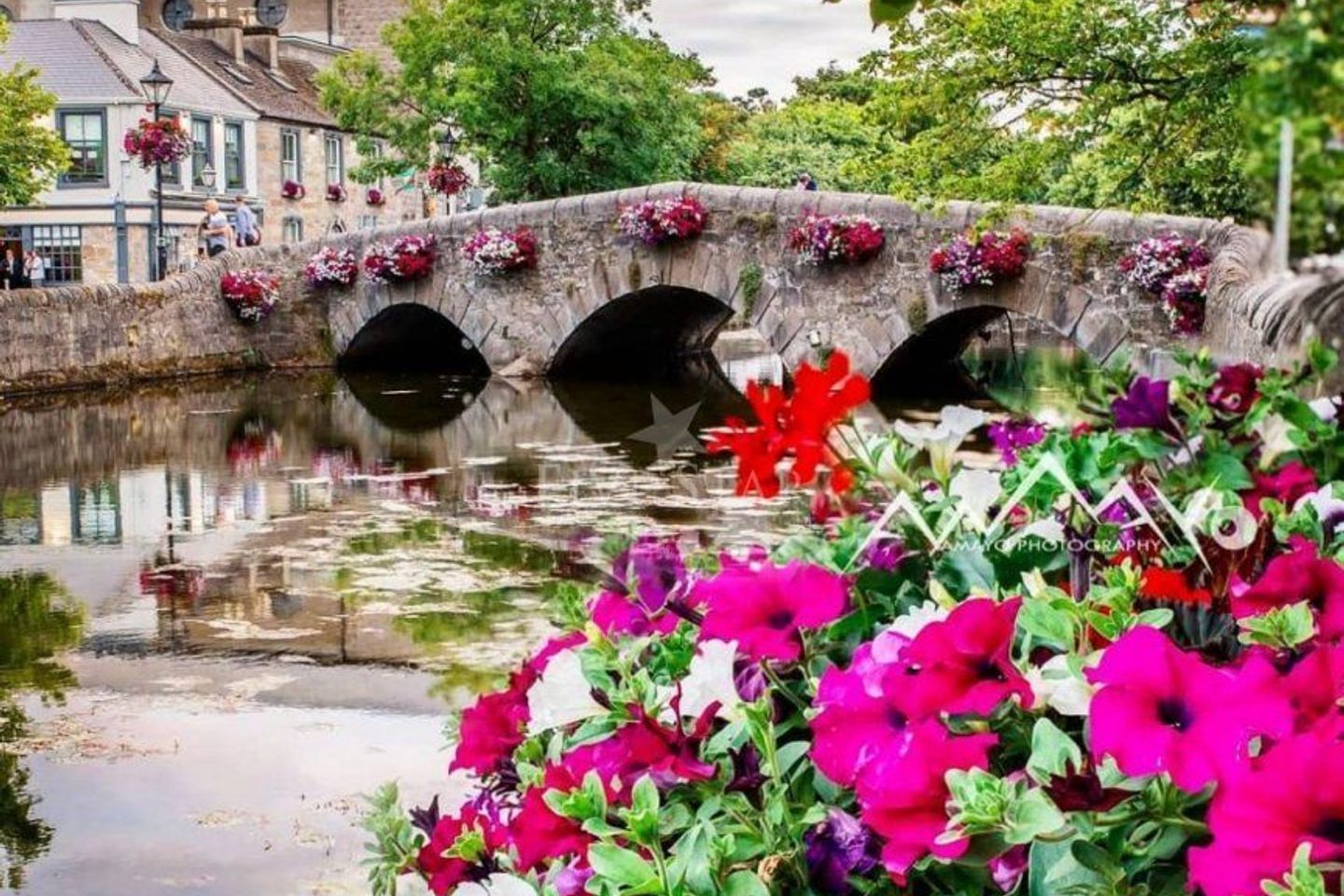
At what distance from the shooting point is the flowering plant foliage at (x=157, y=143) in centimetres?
2122

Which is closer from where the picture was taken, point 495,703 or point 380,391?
point 495,703

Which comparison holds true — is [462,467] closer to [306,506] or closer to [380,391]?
[306,506]

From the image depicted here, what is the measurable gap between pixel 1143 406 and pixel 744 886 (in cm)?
68

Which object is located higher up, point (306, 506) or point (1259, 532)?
point (1259, 532)

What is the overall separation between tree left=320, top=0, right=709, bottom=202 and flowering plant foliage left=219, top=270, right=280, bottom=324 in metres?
6.98

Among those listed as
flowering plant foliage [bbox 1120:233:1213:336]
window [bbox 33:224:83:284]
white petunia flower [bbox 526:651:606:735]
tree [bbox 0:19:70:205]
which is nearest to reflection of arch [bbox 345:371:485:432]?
flowering plant foliage [bbox 1120:233:1213:336]

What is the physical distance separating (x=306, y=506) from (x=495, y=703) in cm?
856

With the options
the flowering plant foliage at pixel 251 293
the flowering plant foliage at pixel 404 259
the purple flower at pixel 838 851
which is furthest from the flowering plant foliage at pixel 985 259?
the purple flower at pixel 838 851

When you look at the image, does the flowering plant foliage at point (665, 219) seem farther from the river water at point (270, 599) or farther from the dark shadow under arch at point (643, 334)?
the river water at point (270, 599)

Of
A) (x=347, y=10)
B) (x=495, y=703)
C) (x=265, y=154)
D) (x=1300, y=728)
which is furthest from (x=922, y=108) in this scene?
(x=347, y=10)

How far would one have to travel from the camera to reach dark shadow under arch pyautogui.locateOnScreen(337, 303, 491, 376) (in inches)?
818

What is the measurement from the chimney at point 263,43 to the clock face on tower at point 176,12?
372 centimetres

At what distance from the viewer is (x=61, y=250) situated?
31422 millimetres

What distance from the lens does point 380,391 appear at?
18203 mm
